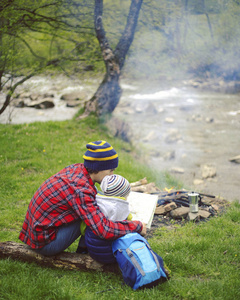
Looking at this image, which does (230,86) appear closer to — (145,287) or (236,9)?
(236,9)

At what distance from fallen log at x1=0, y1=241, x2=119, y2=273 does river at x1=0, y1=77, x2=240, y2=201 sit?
3361 mm

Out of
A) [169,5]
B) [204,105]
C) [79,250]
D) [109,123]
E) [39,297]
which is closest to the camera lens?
[39,297]

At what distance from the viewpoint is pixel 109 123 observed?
364 inches

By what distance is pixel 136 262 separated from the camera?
8.24ft

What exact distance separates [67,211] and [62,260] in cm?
52

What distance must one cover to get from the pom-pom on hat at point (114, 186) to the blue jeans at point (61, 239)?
434 millimetres

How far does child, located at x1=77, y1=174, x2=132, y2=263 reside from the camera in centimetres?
266

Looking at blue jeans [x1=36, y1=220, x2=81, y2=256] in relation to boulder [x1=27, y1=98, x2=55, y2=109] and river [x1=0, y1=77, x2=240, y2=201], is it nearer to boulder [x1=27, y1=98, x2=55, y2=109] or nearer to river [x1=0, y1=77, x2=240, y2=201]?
river [x1=0, y1=77, x2=240, y2=201]

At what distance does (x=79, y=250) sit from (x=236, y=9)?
24.1ft

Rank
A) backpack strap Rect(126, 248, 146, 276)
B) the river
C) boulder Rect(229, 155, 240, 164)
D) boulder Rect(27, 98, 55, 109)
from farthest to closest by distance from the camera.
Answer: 1. boulder Rect(27, 98, 55, 109)
2. boulder Rect(229, 155, 240, 164)
3. the river
4. backpack strap Rect(126, 248, 146, 276)

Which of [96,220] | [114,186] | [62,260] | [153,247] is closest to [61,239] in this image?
[62,260]

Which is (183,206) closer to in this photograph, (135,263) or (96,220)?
(135,263)

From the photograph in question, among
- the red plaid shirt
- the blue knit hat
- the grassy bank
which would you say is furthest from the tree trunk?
the red plaid shirt

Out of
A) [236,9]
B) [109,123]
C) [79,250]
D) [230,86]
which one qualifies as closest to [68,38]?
[109,123]
